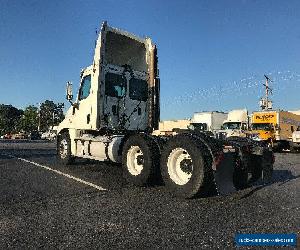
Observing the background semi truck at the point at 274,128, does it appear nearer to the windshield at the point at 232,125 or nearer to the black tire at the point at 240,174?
the windshield at the point at 232,125

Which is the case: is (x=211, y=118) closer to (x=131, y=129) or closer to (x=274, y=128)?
(x=274, y=128)

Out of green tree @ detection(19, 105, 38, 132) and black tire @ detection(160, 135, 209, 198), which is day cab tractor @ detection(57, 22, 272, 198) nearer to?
black tire @ detection(160, 135, 209, 198)

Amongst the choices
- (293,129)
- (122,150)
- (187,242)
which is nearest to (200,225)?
(187,242)

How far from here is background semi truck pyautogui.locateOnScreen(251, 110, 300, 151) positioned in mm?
23172

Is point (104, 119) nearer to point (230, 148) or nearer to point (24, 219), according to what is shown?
point (230, 148)

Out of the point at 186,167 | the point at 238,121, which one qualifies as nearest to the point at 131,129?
the point at 186,167

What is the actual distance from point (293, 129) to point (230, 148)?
21.3 metres

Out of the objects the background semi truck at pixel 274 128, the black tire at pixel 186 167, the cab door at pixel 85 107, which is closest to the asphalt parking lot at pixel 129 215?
the black tire at pixel 186 167

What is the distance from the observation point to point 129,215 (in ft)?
15.5

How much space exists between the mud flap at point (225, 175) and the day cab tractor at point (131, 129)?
0.10ft

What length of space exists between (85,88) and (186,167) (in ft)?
16.4

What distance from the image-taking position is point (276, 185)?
752 centimetres

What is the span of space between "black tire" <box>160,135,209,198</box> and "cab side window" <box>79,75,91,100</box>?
4170 mm

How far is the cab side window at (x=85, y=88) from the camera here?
9734 mm
